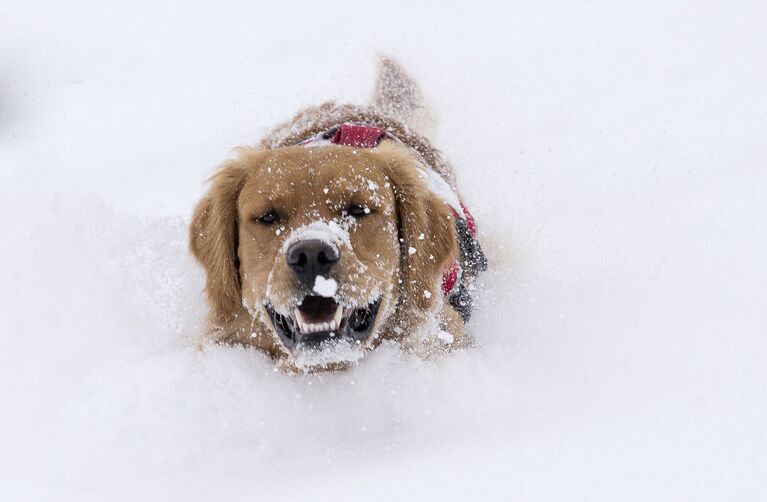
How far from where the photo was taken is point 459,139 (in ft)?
19.2

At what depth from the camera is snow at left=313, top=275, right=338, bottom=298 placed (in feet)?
8.80

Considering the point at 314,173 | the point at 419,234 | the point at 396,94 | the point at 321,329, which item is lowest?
the point at 321,329

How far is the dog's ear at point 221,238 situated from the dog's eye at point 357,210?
2.18 feet

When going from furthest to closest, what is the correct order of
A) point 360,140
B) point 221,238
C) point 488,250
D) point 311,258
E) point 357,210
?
point 488,250, point 360,140, point 221,238, point 357,210, point 311,258

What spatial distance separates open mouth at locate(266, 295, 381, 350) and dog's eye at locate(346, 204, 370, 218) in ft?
1.35

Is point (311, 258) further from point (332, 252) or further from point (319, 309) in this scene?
point (319, 309)

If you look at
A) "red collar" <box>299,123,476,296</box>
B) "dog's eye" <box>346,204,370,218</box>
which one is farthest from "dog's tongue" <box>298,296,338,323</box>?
"red collar" <box>299,123,476,296</box>

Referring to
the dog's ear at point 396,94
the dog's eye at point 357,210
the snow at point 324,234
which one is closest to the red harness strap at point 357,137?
the dog's eye at point 357,210

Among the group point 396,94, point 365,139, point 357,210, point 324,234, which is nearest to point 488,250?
point 365,139

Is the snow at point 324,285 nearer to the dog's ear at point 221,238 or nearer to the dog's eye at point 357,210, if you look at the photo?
the dog's eye at point 357,210

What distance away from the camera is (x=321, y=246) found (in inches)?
105

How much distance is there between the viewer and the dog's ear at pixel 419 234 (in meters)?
3.32

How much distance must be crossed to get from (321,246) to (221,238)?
852 millimetres

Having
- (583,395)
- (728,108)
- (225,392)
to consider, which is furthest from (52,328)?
(728,108)
